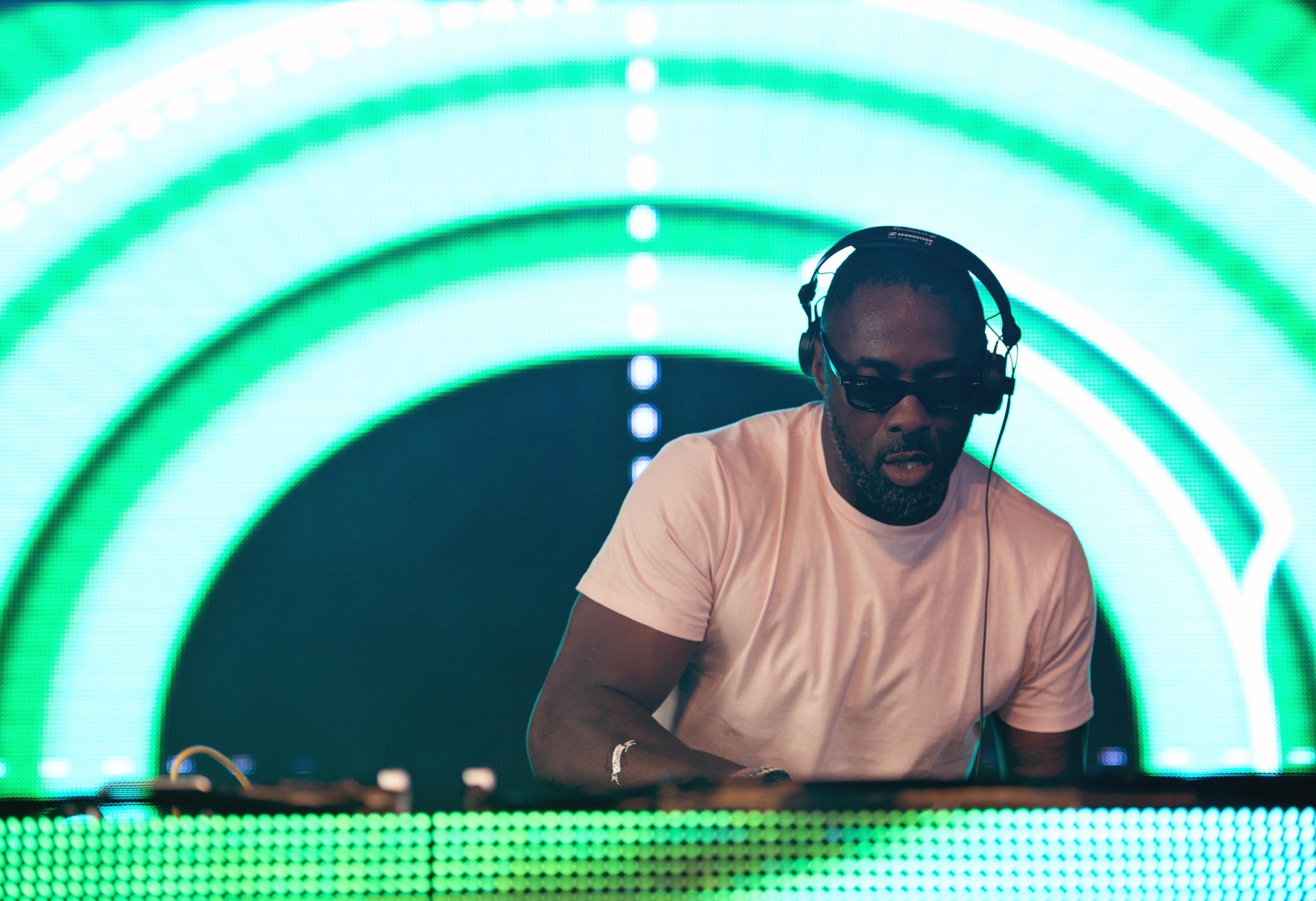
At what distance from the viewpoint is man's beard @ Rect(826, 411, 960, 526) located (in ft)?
5.31

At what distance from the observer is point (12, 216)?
2668mm

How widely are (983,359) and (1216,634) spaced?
149 centimetres

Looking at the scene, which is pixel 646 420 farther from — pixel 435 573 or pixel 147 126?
pixel 147 126

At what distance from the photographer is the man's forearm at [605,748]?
1223 mm

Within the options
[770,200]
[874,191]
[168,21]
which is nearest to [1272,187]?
[874,191]

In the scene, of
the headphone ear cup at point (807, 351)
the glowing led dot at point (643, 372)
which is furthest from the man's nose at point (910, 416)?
the glowing led dot at point (643, 372)

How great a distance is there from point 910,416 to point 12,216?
2.40 meters

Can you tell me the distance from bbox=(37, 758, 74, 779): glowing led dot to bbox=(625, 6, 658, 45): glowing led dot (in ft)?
7.87

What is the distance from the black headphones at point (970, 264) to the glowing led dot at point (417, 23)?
4.75 feet

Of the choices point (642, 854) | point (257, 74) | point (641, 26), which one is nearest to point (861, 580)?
point (642, 854)

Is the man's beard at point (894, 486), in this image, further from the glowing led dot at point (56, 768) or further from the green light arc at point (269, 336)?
the glowing led dot at point (56, 768)

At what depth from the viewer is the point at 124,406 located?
2695mm

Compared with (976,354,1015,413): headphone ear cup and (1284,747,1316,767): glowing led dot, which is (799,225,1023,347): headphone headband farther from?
(1284,747,1316,767): glowing led dot

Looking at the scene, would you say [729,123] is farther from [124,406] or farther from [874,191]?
[124,406]
